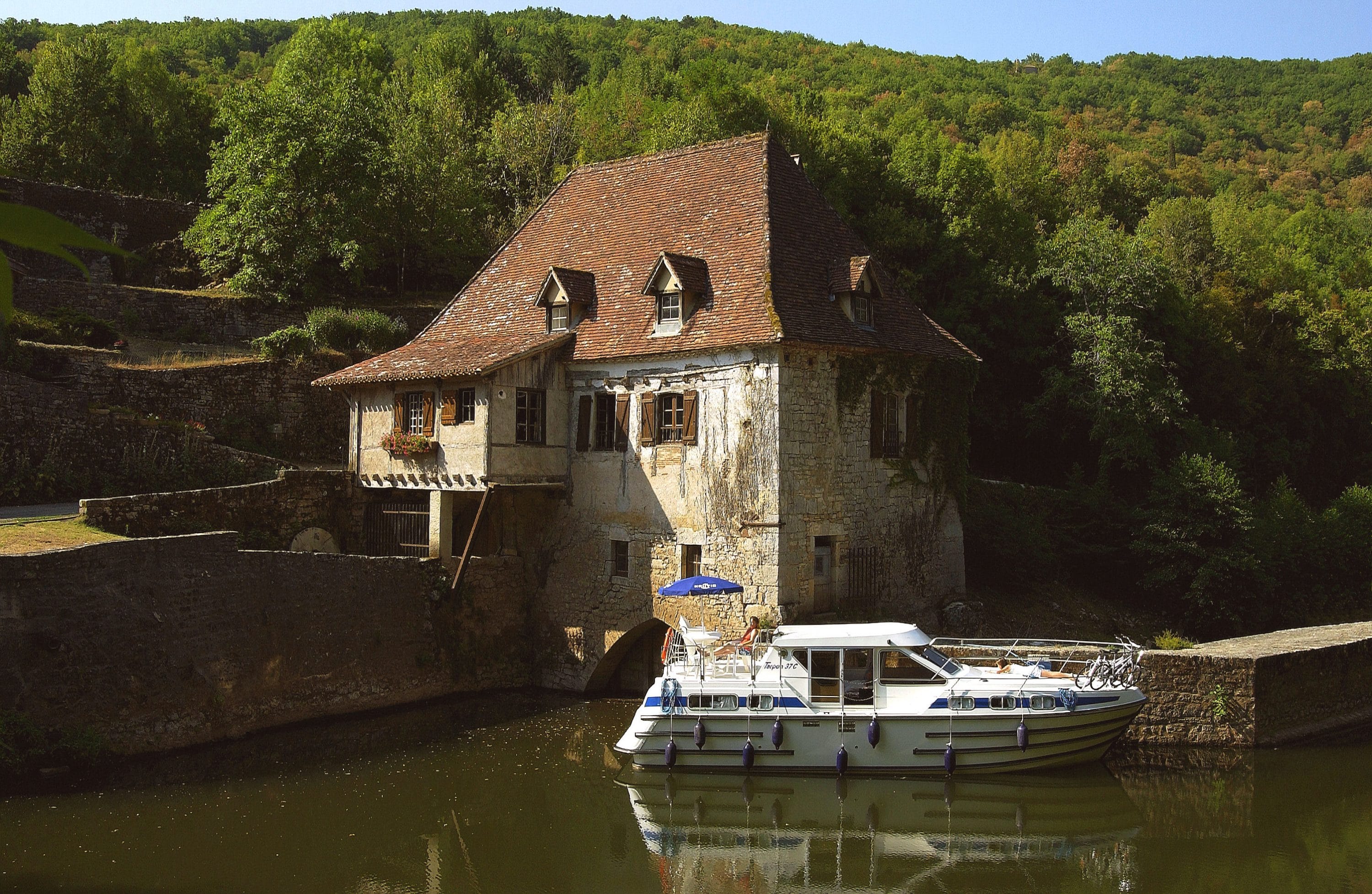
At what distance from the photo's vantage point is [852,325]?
23.6m

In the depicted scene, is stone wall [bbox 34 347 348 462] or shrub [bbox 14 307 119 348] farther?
shrub [bbox 14 307 119 348]

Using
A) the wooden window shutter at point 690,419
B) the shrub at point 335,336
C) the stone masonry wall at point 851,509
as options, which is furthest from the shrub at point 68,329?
the stone masonry wall at point 851,509

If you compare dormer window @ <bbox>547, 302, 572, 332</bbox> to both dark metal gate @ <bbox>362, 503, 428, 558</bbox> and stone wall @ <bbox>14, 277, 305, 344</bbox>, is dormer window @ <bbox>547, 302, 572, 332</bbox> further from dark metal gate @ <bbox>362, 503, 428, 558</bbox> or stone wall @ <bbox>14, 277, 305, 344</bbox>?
stone wall @ <bbox>14, 277, 305, 344</bbox>

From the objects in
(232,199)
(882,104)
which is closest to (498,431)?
(232,199)

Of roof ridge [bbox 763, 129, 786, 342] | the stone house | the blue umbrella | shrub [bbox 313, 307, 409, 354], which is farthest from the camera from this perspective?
shrub [bbox 313, 307, 409, 354]

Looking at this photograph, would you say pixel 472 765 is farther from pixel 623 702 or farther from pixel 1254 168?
pixel 1254 168

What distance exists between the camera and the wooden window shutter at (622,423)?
79.6 feet

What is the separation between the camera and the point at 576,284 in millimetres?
25438

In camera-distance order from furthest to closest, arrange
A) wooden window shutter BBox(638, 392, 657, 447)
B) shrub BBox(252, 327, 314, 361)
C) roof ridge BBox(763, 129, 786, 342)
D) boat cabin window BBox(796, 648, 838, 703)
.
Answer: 1. shrub BBox(252, 327, 314, 361)
2. wooden window shutter BBox(638, 392, 657, 447)
3. roof ridge BBox(763, 129, 786, 342)
4. boat cabin window BBox(796, 648, 838, 703)

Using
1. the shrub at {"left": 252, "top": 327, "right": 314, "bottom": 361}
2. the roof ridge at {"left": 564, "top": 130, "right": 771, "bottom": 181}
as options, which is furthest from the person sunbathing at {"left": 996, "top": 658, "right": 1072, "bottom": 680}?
the shrub at {"left": 252, "top": 327, "right": 314, "bottom": 361}

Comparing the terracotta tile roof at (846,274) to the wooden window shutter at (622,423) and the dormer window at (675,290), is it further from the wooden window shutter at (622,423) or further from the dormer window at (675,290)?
the wooden window shutter at (622,423)

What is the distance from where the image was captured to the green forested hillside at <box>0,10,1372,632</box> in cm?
3189

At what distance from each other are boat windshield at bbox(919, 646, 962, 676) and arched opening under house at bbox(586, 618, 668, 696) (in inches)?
274

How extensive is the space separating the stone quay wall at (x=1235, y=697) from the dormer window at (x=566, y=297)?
13731 millimetres
